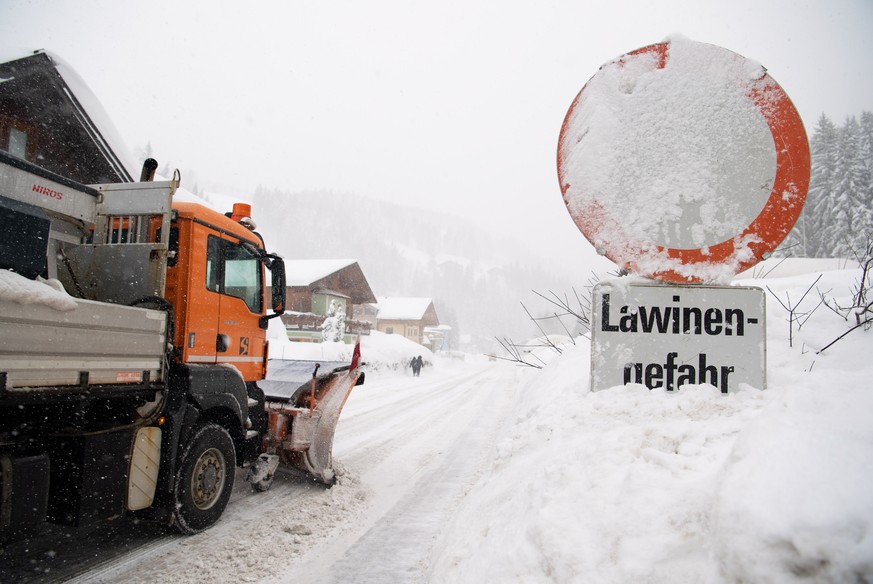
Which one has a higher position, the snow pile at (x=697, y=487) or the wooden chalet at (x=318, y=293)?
the wooden chalet at (x=318, y=293)

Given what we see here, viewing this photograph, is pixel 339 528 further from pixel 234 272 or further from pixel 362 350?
pixel 362 350

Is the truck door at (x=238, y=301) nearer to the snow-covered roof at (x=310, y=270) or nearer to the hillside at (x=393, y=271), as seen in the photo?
the snow-covered roof at (x=310, y=270)

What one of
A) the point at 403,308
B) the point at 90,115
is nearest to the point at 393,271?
the point at 403,308

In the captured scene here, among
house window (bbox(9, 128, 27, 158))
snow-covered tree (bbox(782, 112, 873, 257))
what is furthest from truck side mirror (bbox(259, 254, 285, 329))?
snow-covered tree (bbox(782, 112, 873, 257))

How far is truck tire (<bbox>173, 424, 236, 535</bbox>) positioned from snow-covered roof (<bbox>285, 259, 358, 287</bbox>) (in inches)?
1229

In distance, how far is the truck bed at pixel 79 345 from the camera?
271 cm

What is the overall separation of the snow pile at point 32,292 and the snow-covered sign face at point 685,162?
3.08 m

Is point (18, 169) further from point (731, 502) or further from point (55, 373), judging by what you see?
point (731, 502)

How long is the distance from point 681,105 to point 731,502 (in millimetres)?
1616

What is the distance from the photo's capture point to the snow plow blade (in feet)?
18.6

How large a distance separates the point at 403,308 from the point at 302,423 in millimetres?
54819

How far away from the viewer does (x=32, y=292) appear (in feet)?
8.98

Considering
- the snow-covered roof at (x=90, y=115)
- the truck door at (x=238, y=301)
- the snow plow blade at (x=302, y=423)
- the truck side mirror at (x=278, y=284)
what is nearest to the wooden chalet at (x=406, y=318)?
the snow-covered roof at (x=90, y=115)

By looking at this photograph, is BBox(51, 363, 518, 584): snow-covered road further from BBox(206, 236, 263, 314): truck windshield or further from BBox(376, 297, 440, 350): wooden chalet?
BBox(376, 297, 440, 350): wooden chalet
